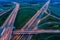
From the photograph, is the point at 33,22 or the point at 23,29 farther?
the point at 33,22

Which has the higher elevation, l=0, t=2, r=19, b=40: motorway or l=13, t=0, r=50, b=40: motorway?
l=13, t=0, r=50, b=40: motorway

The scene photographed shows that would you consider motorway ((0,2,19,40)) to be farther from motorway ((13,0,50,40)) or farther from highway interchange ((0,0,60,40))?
motorway ((13,0,50,40))

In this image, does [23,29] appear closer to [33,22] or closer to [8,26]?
[8,26]

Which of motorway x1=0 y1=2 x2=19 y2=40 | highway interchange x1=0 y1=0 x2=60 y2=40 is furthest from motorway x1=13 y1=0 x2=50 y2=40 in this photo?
motorway x1=0 y1=2 x2=19 y2=40

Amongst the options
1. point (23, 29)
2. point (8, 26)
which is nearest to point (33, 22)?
point (23, 29)

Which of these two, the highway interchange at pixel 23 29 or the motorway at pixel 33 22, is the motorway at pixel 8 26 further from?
the motorway at pixel 33 22

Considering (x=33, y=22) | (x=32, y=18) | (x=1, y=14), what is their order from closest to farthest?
(x=33, y=22) → (x=32, y=18) → (x=1, y=14)

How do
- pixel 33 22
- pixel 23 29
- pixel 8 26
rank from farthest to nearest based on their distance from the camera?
pixel 33 22
pixel 8 26
pixel 23 29

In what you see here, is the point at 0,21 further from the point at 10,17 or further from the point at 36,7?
the point at 36,7

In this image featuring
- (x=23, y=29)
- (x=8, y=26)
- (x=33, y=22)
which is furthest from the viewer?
(x=33, y=22)

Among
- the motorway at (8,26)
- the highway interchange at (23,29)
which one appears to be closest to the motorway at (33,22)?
the highway interchange at (23,29)

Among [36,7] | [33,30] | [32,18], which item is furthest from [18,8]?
[33,30]
